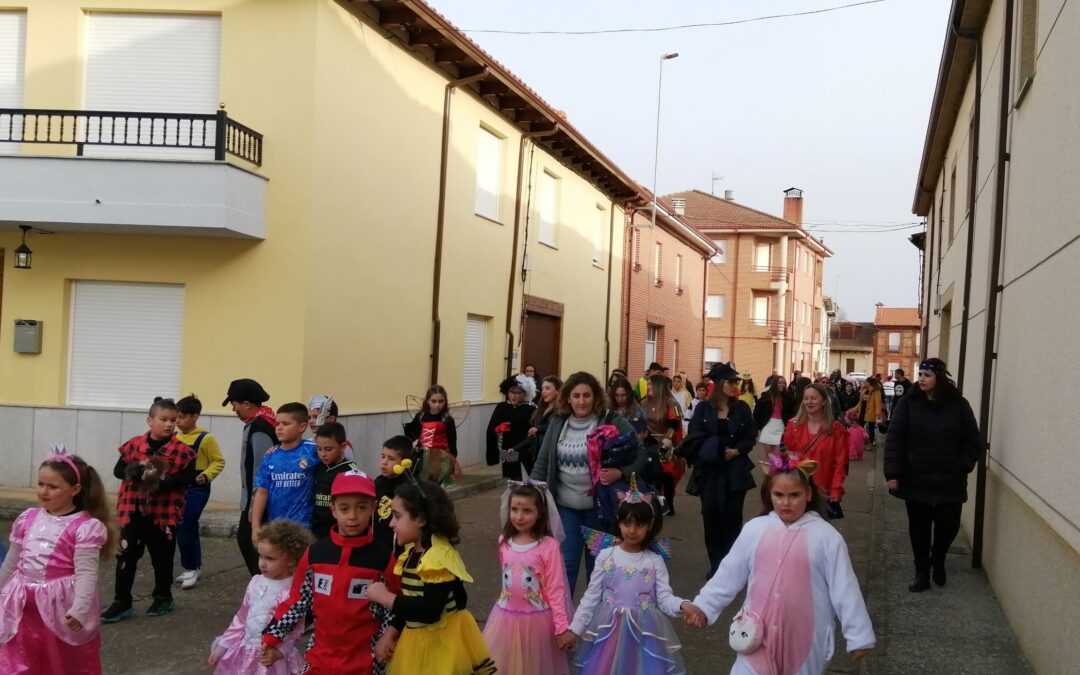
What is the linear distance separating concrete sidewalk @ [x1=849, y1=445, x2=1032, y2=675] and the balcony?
7.33 meters

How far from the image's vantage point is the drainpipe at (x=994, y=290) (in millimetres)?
8070

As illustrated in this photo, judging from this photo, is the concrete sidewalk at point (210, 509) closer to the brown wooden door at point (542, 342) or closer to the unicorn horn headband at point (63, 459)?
the unicorn horn headband at point (63, 459)

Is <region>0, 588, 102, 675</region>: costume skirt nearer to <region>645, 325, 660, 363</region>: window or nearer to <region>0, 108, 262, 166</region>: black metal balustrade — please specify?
<region>0, 108, 262, 166</region>: black metal balustrade

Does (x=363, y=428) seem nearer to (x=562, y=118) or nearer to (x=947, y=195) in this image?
(x=562, y=118)

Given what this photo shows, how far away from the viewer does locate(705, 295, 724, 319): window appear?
49344 mm

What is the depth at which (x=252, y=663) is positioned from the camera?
4.63 meters

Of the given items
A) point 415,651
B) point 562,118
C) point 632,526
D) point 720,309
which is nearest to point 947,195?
point 562,118

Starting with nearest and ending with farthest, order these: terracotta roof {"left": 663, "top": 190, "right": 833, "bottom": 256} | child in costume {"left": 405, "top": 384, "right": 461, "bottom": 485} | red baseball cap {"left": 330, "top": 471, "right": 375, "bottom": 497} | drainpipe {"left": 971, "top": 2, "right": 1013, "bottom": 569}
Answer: red baseball cap {"left": 330, "top": 471, "right": 375, "bottom": 497}, drainpipe {"left": 971, "top": 2, "right": 1013, "bottom": 569}, child in costume {"left": 405, "top": 384, "right": 461, "bottom": 485}, terracotta roof {"left": 663, "top": 190, "right": 833, "bottom": 256}

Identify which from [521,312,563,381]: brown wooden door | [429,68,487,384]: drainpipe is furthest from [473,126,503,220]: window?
[521,312,563,381]: brown wooden door

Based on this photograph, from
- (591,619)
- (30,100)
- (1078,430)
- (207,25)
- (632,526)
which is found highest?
(207,25)

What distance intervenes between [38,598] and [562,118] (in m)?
13.9

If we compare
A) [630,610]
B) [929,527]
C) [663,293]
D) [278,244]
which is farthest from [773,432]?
[663,293]

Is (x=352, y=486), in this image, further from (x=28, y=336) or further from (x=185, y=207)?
(x=28, y=336)

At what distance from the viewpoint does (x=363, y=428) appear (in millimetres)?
12273
